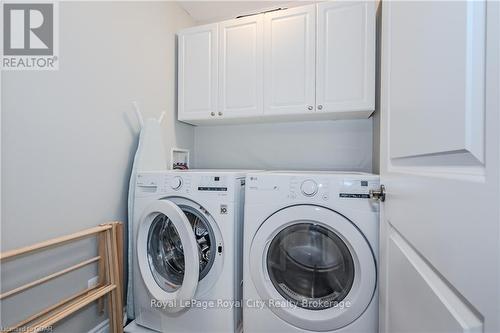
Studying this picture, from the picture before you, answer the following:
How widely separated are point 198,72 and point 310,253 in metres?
1.54

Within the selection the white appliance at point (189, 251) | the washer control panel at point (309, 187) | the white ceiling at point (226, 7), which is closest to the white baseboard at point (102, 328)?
Answer: the white appliance at point (189, 251)

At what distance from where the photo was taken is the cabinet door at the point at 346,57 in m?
1.51

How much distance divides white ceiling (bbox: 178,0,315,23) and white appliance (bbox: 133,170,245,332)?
57.4 inches

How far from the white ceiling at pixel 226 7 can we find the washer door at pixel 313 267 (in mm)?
1674

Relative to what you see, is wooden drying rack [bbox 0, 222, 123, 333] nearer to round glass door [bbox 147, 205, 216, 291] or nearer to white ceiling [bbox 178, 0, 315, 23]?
round glass door [bbox 147, 205, 216, 291]

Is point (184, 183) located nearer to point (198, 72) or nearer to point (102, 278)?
point (102, 278)

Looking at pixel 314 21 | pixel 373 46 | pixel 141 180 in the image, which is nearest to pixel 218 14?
pixel 314 21

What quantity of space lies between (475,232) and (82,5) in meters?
1.71

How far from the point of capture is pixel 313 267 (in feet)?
4.03

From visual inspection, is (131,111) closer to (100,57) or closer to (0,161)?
(100,57)

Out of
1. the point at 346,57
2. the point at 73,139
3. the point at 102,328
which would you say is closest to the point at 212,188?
the point at 73,139

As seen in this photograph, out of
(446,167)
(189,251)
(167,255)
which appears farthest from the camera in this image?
(167,255)

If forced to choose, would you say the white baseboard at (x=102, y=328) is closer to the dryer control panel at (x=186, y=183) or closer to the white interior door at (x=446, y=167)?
the dryer control panel at (x=186, y=183)

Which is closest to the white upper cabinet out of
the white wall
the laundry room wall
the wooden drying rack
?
the white wall
